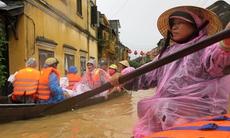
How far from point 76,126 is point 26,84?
1633mm

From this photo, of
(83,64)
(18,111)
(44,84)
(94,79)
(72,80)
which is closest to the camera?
(18,111)

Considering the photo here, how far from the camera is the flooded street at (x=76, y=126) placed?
4277mm

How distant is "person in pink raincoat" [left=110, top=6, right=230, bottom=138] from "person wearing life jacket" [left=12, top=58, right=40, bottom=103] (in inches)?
154

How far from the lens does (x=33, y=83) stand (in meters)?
5.45

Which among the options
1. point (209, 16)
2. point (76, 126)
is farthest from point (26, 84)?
point (209, 16)

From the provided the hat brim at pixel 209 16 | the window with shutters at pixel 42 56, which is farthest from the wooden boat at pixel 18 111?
the hat brim at pixel 209 16

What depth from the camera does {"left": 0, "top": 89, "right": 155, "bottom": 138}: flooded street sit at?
14.0ft

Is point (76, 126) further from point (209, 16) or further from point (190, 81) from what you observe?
point (209, 16)

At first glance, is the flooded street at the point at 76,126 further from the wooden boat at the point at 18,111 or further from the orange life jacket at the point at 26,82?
the orange life jacket at the point at 26,82

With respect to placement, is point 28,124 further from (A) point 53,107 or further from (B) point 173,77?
(B) point 173,77

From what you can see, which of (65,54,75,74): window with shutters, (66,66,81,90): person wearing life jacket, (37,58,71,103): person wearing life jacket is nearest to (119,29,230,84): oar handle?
(37,58,71,103): person wearing life jacket

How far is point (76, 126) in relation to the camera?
4.89 m

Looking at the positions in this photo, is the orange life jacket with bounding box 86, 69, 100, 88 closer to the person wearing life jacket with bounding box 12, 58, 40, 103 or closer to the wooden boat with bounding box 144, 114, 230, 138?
the person wearing life jacket with bounding box 12, 58, 40, 103

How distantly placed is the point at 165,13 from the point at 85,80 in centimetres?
591
